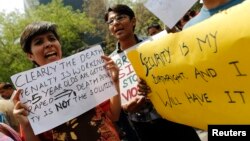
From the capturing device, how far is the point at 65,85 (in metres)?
2.65

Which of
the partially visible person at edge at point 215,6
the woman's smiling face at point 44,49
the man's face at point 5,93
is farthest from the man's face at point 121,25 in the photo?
the man's face at point 5,93

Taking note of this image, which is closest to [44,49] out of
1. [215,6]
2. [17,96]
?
[17,96]

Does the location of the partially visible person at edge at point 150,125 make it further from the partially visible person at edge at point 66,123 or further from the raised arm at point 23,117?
the raised arm at point 23,117

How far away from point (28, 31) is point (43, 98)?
447 mm

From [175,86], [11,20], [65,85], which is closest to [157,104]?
[175,86]

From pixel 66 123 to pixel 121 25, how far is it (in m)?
1.09

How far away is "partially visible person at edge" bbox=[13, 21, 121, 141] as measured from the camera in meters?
2.50

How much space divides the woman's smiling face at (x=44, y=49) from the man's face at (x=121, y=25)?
2.52 ft

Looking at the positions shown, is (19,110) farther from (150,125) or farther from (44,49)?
(150,125)

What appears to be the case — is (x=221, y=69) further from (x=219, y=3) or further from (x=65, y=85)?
(x=65, y=85)

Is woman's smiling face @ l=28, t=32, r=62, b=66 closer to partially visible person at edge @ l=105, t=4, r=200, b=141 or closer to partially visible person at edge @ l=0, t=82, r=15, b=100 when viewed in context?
partially visible person at edge @ l=105, t=4, r=200, b=141

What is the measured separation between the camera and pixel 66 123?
101 inches

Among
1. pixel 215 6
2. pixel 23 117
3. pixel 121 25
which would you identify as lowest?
pixel 23 117

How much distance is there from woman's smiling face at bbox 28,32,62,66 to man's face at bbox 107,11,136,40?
77 cm
